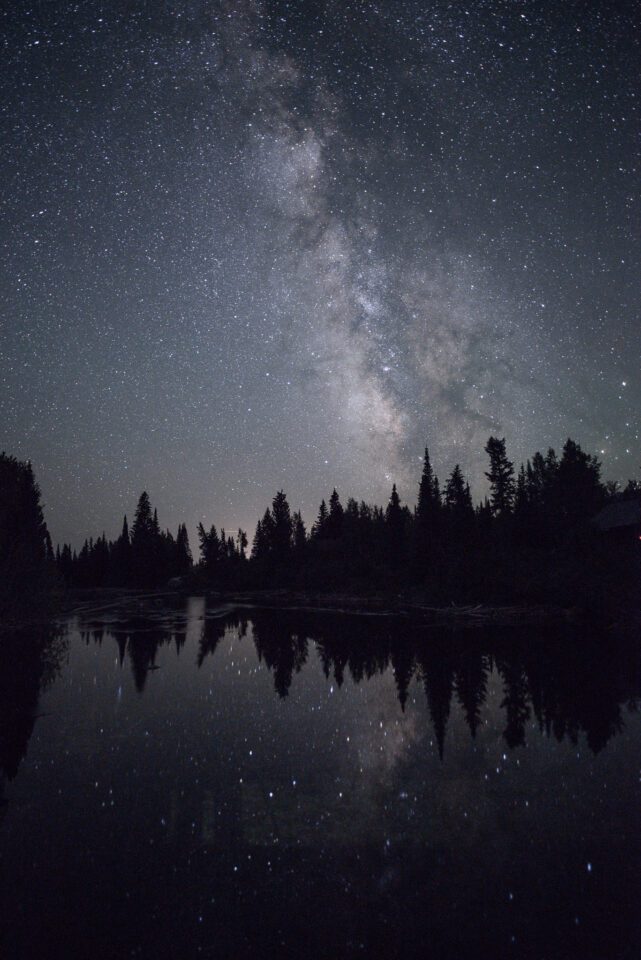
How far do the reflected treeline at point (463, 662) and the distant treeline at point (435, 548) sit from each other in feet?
31.9

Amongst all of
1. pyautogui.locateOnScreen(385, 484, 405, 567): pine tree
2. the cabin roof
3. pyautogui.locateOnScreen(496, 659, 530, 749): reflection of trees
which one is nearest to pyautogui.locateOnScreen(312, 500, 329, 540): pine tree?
pyautogui.locateOnScreen(385, 484, 405, 567): pine tree

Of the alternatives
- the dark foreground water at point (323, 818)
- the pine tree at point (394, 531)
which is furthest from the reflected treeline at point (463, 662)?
the pine tree at point (394, 531)

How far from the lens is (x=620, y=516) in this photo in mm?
52281

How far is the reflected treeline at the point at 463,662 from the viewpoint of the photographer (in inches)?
574

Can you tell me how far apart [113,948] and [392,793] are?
5.39 m

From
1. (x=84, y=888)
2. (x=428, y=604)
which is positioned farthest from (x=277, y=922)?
(x=428, y=604)

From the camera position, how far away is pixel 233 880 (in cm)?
677

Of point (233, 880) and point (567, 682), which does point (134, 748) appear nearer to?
point (233, 880)

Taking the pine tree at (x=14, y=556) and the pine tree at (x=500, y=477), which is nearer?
the pine tree at (x=14, y=556)

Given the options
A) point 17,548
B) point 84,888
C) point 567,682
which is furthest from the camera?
point 17,548

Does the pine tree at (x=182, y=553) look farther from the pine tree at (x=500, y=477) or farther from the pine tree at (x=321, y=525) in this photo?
the pine tree at (x=500, y=477)

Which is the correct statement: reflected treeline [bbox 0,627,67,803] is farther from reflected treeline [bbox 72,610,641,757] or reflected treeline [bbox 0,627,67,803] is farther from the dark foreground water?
reflected treeline [bbox 72,610,641,757]

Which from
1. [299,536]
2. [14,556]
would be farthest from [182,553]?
[14,556]

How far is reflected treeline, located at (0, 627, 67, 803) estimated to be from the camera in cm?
1186
